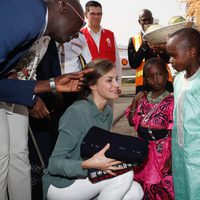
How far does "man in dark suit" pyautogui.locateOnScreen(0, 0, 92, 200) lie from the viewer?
1.49 metres

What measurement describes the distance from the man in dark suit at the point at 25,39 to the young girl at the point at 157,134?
3.51 feet

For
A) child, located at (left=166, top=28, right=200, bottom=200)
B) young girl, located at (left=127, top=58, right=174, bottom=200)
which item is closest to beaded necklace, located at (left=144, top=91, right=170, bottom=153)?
young girl, located at (left=127, top=58, right=174, bottom=200)

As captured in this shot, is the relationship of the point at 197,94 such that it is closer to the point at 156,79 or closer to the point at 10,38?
the point at 156,79

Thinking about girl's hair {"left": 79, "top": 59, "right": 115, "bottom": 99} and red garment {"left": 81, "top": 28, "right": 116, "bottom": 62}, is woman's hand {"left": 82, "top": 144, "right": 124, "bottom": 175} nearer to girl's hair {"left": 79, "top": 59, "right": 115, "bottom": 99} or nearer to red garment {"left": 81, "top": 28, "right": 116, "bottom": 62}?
girl's hair {"left": 79, "top": 59, "right": 115, "bottom": 99}

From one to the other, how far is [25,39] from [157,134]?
69.1 inches

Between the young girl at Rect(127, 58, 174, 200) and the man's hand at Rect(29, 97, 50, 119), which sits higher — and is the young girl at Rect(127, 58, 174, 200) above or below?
below

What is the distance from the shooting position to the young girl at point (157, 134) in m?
2.92

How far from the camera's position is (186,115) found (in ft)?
7.94

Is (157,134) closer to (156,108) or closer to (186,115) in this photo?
(156,108)

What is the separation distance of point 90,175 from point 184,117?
0.80 m

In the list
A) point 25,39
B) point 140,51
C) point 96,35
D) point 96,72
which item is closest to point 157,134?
point 96,72

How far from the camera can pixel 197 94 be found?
237 centimetres

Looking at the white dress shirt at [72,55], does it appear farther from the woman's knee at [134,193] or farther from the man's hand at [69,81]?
the woman's knee at [134,193]

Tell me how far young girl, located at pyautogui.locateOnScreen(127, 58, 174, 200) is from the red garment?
4.38ft
